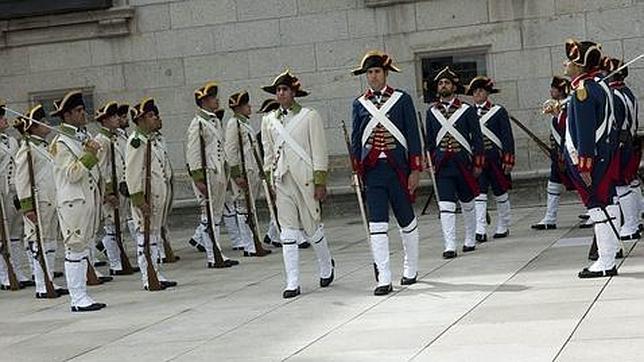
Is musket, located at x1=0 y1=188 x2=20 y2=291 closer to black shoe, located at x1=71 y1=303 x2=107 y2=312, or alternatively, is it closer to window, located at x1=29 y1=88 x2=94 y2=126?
black shoe, located at x1=71 y1=303 x2=107 y2=312

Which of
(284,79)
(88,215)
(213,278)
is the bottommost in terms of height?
(213,278)

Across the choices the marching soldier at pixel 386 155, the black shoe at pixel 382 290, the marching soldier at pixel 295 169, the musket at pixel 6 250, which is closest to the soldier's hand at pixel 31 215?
the musket at pixel 6 250

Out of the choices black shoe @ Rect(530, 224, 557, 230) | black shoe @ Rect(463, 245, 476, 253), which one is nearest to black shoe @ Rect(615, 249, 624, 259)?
black shoe @ Rect(463, 245, 476, 253)

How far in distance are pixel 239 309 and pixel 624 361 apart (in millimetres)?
4192

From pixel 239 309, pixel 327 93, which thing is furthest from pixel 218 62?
pixel 239 309

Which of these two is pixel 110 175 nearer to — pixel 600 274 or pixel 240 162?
pixel 240 162

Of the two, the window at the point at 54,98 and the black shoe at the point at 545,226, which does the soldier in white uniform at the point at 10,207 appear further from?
the black shoe at the point at 545,226

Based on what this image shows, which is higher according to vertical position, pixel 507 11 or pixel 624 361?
pixel 507 11

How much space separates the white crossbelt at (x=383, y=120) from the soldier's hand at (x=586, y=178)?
160 cm

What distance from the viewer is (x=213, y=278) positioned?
41.1 ft

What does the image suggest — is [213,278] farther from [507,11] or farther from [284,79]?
[507,11]

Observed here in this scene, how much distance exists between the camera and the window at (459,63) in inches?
687

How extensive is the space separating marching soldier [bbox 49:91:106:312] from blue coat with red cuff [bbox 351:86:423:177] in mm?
2511

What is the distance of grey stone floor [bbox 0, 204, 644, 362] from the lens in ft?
24.4
